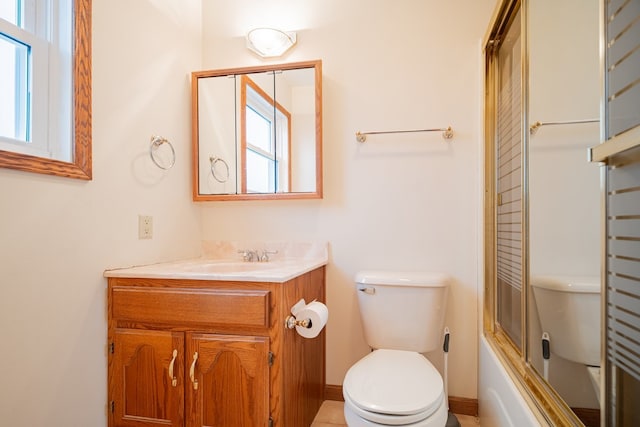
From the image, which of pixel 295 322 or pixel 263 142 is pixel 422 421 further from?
pixel 263 142

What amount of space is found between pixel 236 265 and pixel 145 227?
0.49 m

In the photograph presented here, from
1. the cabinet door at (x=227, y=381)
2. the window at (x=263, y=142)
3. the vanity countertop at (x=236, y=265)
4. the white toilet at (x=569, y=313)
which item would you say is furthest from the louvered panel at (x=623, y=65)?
the window at (x=263, y=142)

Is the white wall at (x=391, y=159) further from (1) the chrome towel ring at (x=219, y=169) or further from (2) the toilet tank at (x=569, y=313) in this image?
(2) the toilet tank at (x=569, y=313)

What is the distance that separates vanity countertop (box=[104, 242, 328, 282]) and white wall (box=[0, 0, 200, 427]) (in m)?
0.12

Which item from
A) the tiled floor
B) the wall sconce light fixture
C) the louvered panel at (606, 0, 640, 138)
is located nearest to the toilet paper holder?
the tiled floor

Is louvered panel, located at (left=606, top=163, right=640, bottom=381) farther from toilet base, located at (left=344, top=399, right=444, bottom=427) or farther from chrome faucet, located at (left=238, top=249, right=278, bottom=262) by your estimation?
chrome faucet, located at (left=238, top=249, right=278, bottom=262)

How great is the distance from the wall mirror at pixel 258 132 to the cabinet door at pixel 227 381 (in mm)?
849

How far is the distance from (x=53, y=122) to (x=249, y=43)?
116 cm

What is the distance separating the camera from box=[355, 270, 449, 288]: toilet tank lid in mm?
1644

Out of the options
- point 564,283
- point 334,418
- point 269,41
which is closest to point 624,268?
point 564,283

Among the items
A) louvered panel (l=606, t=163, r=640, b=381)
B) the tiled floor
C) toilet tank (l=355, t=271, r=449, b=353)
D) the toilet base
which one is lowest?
the tiled floor

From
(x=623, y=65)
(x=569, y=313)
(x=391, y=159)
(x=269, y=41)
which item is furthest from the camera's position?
(x=269, y=41)

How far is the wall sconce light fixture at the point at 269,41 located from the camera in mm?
1957

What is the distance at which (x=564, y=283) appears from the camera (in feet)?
4.21
